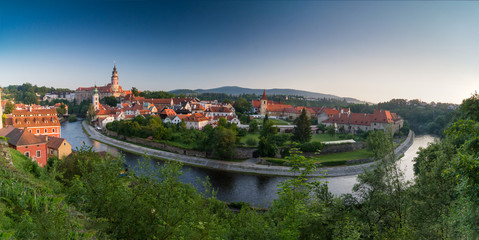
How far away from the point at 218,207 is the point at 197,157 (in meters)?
16.4

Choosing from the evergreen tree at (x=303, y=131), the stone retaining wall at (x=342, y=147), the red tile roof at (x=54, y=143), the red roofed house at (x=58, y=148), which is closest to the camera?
the red roofed house at (x=58, y=148)

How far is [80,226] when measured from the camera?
3449 millimetres

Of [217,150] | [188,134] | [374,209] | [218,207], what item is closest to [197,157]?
[217,150]

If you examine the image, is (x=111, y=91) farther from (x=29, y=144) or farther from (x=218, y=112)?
(x=29, y=144)

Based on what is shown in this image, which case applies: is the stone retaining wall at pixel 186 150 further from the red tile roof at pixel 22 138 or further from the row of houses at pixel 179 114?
the red tile roof at pixel 22 138

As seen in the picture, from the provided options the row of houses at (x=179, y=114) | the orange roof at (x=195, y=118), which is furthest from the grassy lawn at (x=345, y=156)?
the orange roof at (x=195, y=118)

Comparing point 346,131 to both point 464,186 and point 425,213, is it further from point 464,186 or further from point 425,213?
point 464,186

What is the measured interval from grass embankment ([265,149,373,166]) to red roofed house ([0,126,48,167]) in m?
17.2

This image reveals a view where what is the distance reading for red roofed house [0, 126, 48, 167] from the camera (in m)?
14.8

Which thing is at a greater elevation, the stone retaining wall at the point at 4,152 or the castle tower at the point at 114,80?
the castle tower at the point at 114,80

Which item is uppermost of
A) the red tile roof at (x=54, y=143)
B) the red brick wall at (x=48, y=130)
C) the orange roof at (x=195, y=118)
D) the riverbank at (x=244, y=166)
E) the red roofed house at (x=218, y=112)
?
the red roofed house at (x=218, y=112)

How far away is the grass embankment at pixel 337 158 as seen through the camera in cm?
2309

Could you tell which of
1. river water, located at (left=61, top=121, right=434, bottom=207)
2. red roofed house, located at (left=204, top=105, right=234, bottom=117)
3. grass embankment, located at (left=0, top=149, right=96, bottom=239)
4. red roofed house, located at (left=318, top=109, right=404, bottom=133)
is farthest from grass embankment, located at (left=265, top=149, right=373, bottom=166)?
red roofed house, located at (left=204, top=105, right=234, bottom=117)

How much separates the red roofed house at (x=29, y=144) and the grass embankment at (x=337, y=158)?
56.5 ft
